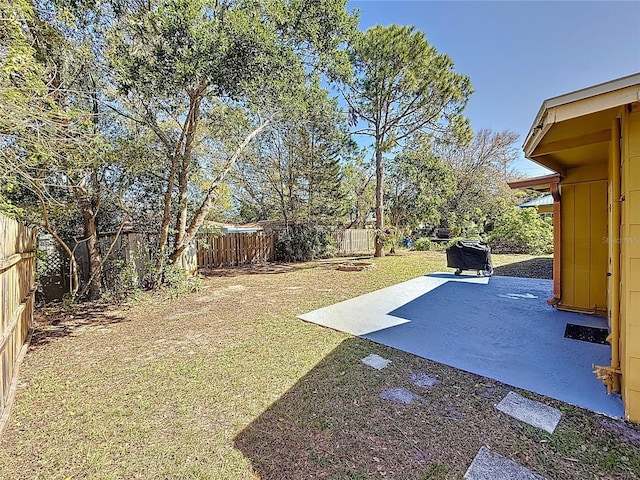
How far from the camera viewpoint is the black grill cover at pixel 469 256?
26.8ft

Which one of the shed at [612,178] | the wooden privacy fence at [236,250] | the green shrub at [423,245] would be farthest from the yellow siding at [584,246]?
the green shrub at [423,245]

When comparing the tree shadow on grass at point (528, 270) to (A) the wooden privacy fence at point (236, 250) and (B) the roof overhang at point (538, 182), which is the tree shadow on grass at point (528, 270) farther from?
(A) the wooden privacy fence at point (236, 250)

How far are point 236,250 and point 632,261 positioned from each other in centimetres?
1166

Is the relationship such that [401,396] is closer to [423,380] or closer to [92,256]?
[423,380]

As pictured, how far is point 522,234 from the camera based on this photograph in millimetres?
12992

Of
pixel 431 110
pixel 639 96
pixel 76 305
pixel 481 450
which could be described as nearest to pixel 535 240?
pixel 431 110

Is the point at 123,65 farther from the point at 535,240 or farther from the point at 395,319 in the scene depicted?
the point at 535,240

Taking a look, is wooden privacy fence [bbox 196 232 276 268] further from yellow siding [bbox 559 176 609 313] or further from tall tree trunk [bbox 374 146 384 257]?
yellow siding [bbox 559 176 609 313]

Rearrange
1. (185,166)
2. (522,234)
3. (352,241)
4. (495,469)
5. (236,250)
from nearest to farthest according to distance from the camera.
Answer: (495,469)
(185,166)
(236,250)
(522,234)
(352,241)

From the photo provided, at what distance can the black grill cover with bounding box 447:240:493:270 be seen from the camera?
8.16m

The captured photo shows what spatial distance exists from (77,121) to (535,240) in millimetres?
15989

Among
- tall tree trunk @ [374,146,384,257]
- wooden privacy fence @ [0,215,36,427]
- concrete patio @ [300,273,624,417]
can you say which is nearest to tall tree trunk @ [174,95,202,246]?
wooden privacy fence @ [0,215,36,427]

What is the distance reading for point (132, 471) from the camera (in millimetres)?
1796

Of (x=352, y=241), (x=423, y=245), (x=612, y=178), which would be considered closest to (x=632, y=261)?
(x=612, y=178)
